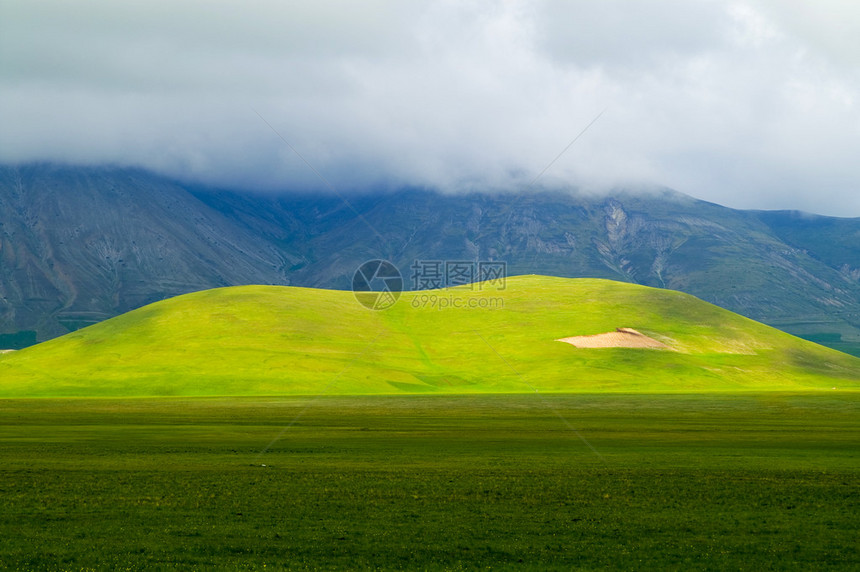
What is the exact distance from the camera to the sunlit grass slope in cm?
14338

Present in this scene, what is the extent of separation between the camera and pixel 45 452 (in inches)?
2167

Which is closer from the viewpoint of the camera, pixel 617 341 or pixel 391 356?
pixel 391 356

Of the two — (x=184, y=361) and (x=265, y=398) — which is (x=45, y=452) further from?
(x=184, y=361)

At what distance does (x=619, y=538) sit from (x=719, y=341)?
6438 inches

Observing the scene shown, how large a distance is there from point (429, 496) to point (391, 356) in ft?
412

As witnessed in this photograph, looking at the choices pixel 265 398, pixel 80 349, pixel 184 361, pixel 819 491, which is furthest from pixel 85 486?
pixel 80 349

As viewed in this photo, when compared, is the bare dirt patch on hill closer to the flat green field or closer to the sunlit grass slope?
the sunlit grass slope

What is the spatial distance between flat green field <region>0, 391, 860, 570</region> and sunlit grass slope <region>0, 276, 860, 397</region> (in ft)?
216

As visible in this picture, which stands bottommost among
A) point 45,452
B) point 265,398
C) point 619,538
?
point 265,398

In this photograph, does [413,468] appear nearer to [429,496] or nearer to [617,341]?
[429,496]

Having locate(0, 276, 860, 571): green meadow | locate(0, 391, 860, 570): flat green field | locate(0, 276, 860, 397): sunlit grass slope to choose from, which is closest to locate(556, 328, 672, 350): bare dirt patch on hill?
locate(0, 276, 860, 397): sunlit grass slope

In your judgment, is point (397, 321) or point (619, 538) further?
point (397, 321)

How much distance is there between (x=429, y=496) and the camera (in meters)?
38.3

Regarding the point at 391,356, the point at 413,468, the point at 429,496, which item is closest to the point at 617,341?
the point at 391,356
